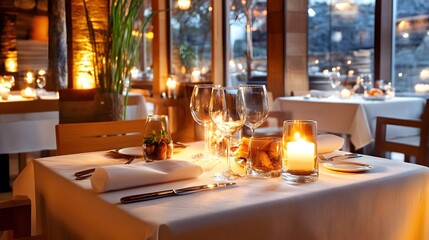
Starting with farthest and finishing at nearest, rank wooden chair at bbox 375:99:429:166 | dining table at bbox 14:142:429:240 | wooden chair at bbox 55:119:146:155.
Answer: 1. wooden chair at bbox 375:99:429:166
2. wooden chair at bbox 55:119:146:155
3. dining table at bbox 14:142:429:240

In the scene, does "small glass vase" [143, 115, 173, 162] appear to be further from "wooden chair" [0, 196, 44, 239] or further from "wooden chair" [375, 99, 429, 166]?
"wooden chair" [375, 99, 429, 166]

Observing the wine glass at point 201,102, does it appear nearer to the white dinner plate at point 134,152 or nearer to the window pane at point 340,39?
the white dinner plate at point 134,152

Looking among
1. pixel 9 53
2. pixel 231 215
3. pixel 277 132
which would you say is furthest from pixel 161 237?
pixel 9 53

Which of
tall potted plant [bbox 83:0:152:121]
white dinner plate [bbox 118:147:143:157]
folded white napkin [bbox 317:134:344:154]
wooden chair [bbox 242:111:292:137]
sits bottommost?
wooden chair [bbox 242:111:292:137]

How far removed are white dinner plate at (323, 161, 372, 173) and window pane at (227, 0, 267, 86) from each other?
4.80 m

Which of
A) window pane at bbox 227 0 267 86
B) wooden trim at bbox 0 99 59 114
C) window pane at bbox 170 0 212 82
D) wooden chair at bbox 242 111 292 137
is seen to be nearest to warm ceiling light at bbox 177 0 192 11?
window pane at bbox 170 0 212 82

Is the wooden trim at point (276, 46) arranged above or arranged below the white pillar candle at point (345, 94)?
above

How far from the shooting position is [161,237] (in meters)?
0.93

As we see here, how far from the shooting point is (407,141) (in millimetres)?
3791

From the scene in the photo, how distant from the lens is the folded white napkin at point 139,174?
119cm

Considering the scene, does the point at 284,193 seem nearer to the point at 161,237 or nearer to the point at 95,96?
the point at 161,237

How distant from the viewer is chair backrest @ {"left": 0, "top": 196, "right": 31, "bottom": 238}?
1364 millimetres

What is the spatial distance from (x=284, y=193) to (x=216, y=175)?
0.28 meters

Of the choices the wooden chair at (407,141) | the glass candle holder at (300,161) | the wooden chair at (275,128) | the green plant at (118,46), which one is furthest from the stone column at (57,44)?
the glass candle holder at (300,161)
